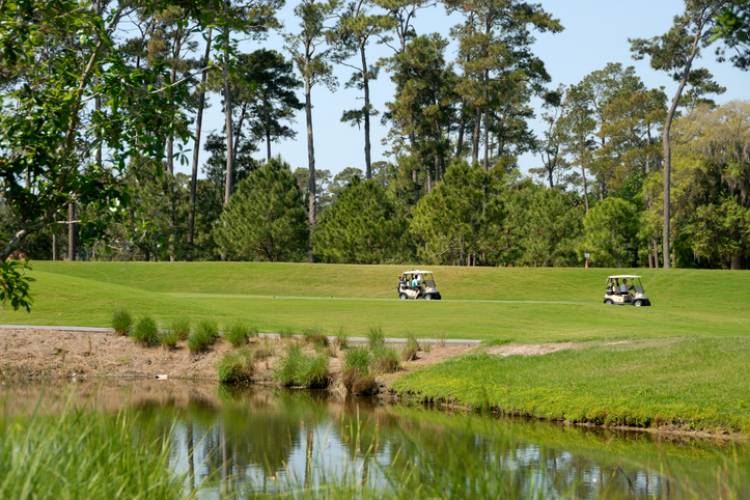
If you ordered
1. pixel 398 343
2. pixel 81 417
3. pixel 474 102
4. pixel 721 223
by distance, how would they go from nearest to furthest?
1. pixel 81 417
2. pixel 398 343
3. pixel 721 223
4. pixel 474 102

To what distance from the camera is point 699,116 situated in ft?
237

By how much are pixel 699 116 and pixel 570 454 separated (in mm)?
60660

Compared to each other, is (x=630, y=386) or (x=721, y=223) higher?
(x=721, y=223)

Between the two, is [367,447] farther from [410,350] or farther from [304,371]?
[410,350]

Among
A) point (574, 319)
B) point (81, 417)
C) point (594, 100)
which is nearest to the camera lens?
point (81, 417)

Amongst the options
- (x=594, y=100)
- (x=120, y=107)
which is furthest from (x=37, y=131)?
(x=594, y=100)

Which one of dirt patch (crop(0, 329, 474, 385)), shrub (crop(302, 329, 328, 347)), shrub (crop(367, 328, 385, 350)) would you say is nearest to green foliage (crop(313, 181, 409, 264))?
dirt patch (crop(0, 329, 474, 385))

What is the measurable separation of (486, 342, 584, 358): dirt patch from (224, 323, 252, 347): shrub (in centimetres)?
667

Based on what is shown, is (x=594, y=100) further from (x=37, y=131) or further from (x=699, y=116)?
(x=37, y=131)

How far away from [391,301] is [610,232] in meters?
36.4

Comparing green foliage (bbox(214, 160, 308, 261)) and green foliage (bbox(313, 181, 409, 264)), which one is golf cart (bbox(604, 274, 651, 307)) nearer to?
green foliage (bbox(313, 181, 409, 264))

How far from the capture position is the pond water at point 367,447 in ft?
20.2

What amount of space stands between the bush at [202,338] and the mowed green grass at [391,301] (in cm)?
221

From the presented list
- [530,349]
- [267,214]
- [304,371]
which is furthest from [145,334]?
[267,214]
